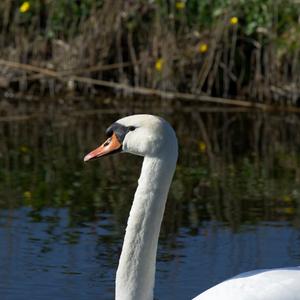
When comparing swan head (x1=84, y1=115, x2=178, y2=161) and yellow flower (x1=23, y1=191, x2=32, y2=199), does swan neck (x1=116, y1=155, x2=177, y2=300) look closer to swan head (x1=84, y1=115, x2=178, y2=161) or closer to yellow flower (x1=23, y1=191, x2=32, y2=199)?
swan head (x1=84, y1=115, x2=178, y2=161)

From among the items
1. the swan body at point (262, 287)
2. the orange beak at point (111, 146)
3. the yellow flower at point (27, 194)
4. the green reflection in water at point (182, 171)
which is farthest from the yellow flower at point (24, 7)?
the swan body at point (262, 287)

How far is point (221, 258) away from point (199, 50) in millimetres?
6165

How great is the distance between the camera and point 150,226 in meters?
5.14

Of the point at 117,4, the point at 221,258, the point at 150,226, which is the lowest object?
the point at 221,258

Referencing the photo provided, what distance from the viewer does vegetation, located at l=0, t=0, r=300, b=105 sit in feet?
42.8

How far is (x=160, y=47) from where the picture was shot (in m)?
13.2

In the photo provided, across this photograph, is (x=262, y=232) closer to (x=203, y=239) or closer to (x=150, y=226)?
(x=203, y=239)

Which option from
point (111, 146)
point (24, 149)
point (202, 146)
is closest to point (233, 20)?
point (202, 146)

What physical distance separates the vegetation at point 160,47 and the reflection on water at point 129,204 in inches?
34.2

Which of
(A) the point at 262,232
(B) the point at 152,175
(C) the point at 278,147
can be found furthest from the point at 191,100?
(B) the point at 152,175

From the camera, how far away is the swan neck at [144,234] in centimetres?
511

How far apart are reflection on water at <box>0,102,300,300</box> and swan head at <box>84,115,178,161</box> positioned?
154 cm

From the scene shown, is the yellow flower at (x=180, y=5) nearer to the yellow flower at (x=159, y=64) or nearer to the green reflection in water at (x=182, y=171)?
the yellow flower at (x=159, y=64)

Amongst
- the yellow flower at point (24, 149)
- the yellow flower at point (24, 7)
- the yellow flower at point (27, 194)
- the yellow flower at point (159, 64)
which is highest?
the yellow flower at point (24, 7)
